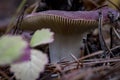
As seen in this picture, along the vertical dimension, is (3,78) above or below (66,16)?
below

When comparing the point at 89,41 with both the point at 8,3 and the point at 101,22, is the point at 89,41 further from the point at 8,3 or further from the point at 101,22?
the point at 8,3

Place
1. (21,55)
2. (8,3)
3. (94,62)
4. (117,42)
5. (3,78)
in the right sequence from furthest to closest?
(8,3), (117,42), (94,62), (3,78), (21,55)

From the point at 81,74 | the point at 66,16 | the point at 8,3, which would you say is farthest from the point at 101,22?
the point at 8,3

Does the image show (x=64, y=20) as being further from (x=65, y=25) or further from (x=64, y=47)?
(x=64, y=47)

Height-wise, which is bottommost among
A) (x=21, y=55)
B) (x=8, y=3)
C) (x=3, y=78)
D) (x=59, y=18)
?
(x=3, y=78)

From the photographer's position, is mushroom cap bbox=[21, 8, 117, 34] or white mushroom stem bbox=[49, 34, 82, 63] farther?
white mushroom stem bbox=[49, 34, 82, 63]

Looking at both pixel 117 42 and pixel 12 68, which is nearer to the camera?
pixel 12 68

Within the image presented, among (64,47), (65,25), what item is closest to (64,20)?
(65,25)
